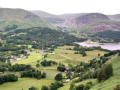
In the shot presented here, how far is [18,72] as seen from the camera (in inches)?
5512

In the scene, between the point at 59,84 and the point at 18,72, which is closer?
the point at 59,84

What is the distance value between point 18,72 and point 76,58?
7906 cm

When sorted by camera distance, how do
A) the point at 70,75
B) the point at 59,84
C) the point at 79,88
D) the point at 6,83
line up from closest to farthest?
the point at 79,88 → the point at 59,84 → the point at 6,83 → the point at 70,75

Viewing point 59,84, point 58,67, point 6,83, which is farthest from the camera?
point 58,67

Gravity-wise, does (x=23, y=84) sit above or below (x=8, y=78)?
below

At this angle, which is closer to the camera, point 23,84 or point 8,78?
point 23,84

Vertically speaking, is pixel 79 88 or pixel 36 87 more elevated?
pixel 79 88

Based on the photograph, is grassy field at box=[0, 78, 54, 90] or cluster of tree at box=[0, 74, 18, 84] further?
cluster of tree at box=[0, 74, 18, 84]

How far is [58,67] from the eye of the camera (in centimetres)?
15525

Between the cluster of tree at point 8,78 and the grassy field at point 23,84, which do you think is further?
the cluster of tree at point 8,78

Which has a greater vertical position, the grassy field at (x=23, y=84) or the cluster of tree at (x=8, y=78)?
the cluster of tree at (x=8, y=78)

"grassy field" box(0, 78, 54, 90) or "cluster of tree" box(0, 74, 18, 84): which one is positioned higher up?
"cluster of tree" box(0, 74, 18, 84)

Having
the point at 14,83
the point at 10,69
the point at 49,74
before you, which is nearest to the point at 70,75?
the point at 49,74

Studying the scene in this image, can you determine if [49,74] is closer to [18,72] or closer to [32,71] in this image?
[32,71]
